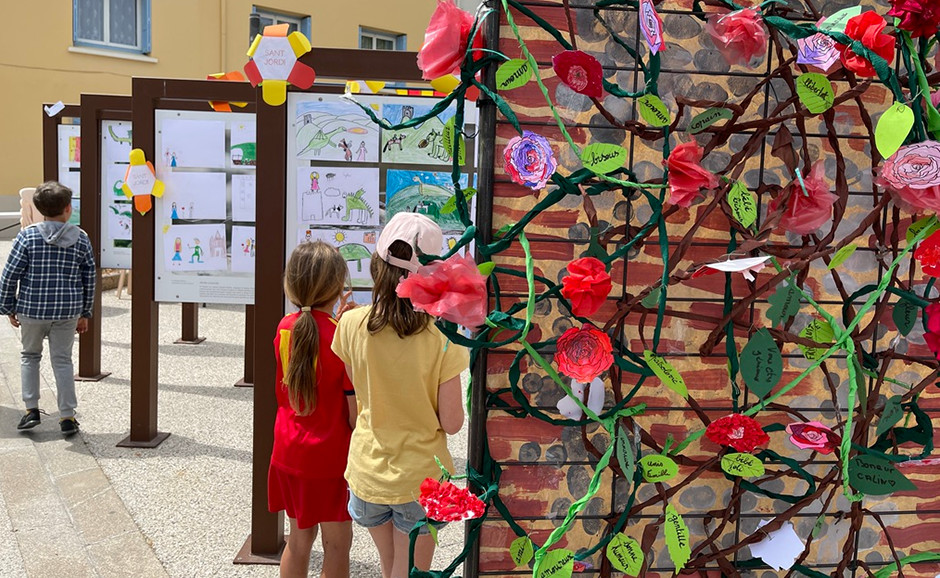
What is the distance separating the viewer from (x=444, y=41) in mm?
1338

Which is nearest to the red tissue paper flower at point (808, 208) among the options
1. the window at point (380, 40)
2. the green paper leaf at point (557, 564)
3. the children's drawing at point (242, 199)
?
the green paper leaf at point (557, 564)

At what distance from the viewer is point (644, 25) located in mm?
1213

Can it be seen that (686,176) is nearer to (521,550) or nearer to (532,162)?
(532,162)

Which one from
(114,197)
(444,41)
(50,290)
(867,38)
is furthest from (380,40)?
(867,38)

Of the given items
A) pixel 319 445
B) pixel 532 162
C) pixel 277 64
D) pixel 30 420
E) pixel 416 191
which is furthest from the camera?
pixel 30 420

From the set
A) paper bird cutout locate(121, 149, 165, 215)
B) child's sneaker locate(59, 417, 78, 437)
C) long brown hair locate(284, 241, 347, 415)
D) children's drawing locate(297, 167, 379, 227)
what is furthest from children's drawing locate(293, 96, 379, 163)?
child's sneaker locate(59, 417, 78, 437)

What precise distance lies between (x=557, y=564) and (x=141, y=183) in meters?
4.29

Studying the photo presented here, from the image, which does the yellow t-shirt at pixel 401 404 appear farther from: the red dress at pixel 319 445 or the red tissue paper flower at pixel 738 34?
the red tissue paper flower at pixel 738 34

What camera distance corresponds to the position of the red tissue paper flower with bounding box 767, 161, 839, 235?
1.34 m

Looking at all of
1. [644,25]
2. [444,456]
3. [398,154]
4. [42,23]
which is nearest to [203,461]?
[398,154]

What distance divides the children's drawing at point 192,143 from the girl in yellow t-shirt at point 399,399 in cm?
283

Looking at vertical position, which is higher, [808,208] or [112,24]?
[112,24]

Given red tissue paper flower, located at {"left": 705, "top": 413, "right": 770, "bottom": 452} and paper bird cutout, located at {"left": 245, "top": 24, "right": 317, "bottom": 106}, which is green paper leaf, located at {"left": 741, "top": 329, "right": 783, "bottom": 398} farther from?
paper bird cutout, located at {"left": 245, "top": 24, "right": 317, "bottom": 106}

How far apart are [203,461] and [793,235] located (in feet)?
14.6
